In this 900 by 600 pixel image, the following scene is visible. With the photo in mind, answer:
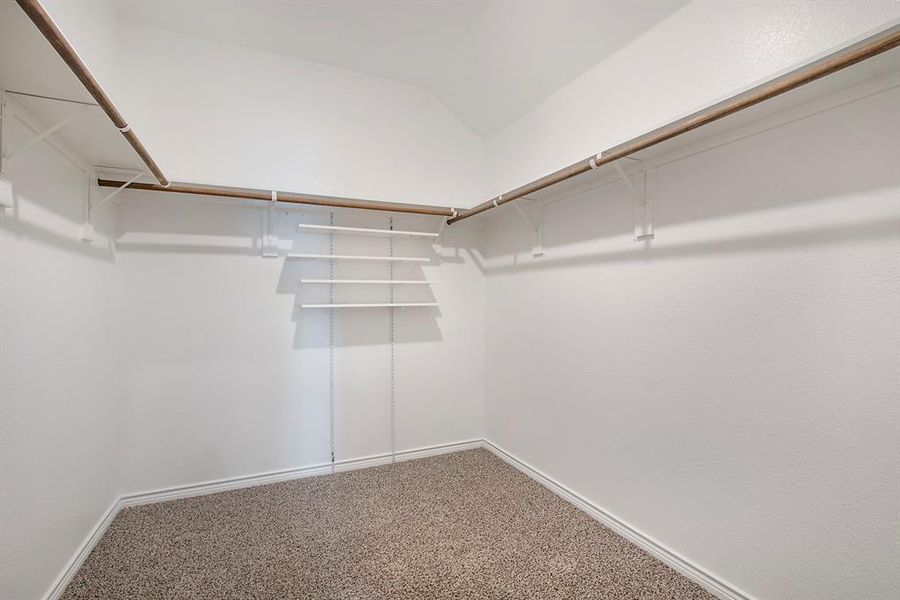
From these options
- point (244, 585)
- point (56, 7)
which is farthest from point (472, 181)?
point (244, 585)

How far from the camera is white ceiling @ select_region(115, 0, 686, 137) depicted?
197 centimetres

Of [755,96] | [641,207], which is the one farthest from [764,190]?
[641,207]

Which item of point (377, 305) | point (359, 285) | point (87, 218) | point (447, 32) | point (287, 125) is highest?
point (447, 32)

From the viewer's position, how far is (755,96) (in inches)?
47.3

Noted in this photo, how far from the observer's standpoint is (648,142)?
1545mm

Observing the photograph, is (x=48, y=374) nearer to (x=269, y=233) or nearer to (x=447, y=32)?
(x=269, y=233)

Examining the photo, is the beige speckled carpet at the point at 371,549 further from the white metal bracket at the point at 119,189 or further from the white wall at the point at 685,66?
the white wall at the point at 685,66

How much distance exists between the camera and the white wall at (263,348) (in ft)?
7.72

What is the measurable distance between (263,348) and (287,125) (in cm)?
146

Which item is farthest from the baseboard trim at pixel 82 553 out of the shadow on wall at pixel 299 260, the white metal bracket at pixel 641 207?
the white metal bracket at pixel 641 207

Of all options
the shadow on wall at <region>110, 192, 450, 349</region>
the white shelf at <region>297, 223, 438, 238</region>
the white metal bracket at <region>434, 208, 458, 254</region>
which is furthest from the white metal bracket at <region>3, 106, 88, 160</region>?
the white metal bracket at <region>434, 208, 458, 254</region>

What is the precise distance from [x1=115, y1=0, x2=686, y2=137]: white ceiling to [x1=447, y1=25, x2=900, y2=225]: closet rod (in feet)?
2.23

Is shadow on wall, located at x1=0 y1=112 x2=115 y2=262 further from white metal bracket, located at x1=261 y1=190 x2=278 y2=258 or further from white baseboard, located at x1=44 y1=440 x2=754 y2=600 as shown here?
white baseboard, located at x1=44 y1=440 x2=754 y2=600

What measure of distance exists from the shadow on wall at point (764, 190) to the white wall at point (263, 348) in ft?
4.63
